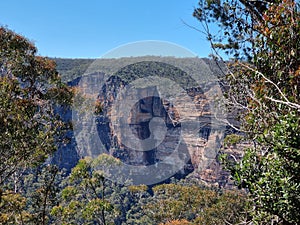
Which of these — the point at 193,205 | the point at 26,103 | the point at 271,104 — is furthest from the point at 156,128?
the point at 271,104

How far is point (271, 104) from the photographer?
3598mm

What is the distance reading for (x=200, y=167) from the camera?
3319cm

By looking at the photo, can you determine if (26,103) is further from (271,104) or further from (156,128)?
(156,128)

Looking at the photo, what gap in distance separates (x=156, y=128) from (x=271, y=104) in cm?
3788

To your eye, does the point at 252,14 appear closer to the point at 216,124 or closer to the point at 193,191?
the point at 193,191

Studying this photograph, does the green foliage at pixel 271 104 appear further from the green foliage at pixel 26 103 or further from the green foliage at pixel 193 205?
the green foliage at pixel 193 205

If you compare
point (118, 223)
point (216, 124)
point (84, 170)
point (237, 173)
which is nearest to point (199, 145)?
point (216, 124)

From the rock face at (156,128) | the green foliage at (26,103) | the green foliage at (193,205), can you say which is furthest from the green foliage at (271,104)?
the rock face at (156,128)

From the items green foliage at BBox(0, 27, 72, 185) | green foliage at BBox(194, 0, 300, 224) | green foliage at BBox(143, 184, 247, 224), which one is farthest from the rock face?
green foliage at BBox(194, 0, 300, 224)

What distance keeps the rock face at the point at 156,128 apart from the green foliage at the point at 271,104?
994 inches

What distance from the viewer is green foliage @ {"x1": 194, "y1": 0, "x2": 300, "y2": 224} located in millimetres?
2146

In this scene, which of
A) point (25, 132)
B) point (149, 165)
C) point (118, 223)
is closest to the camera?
point (25, 132)

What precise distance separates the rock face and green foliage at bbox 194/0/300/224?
25.3 metres

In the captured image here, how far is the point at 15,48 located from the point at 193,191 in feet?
29.2
